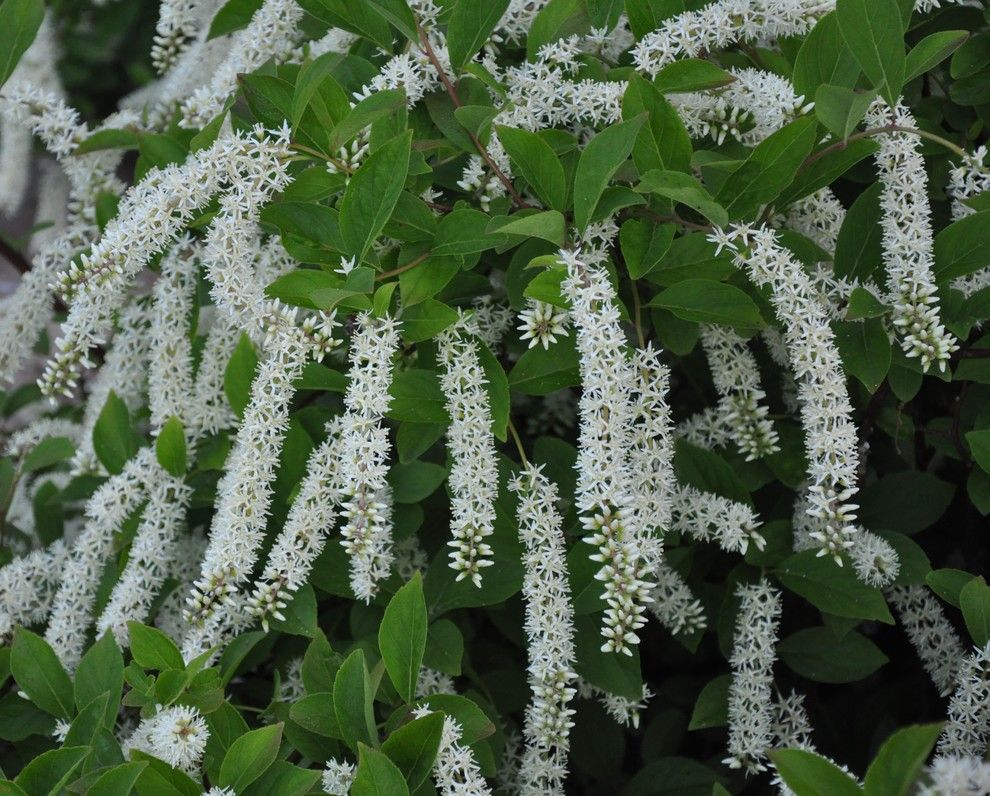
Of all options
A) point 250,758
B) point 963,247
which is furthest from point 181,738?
point 963,247

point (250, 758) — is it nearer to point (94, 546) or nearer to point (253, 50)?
point (94, 546)

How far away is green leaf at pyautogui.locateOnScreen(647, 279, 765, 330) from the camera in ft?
4.49

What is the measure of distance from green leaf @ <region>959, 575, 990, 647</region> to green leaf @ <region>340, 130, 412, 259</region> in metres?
0.89

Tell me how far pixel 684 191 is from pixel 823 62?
0.39 m

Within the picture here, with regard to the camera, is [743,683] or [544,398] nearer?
[743,683]

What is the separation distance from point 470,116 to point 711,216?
350mm

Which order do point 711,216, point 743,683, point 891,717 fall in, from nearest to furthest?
point 711,216, point 743,683, point 891,717

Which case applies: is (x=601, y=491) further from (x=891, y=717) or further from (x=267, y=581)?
(x=891, y=717)

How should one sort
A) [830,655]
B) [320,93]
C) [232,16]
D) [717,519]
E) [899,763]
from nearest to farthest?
[899,763], [320,93], [717,519], [830,655], [232,16]

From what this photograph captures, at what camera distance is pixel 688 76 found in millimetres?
1382

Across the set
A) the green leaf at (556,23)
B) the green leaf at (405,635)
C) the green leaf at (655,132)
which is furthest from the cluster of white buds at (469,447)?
the green leaf at (556,23)

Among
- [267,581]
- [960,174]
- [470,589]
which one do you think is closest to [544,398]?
[470,589]

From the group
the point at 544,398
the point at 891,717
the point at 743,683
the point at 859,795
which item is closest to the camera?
the point at 859,795

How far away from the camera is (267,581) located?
1506 millimetres
